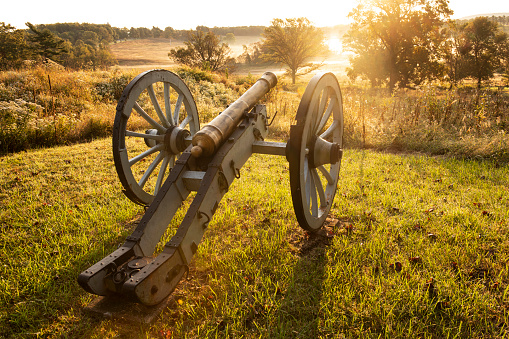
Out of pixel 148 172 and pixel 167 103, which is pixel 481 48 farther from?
pixel 148 172

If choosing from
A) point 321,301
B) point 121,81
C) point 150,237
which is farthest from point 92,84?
point 321,301

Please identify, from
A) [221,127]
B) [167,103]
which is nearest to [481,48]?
[167,103]

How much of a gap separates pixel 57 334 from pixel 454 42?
40278mm

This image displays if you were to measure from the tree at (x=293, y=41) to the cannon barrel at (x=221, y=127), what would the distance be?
3913 centimetres

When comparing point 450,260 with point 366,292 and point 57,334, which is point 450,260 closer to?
point 366,292

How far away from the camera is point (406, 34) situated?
24.5 metres

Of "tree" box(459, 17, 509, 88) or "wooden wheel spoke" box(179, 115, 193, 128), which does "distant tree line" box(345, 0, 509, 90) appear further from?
"wooden wheel spoke" box(179, 115, 193, 128)

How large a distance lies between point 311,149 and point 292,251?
3.62 feet

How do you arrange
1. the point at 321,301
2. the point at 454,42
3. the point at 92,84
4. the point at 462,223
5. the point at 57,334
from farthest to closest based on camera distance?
the point at 454,42, the point at 92,84, the point at 462,223, the point at 321,301, the point at 57,334

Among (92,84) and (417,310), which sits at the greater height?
(92,84)

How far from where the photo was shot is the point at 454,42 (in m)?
32.5

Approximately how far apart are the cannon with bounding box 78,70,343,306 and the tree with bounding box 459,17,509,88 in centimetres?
3579

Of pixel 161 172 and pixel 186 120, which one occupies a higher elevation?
pixel 186 120

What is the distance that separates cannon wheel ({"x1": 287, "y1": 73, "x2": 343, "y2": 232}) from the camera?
2613mm
